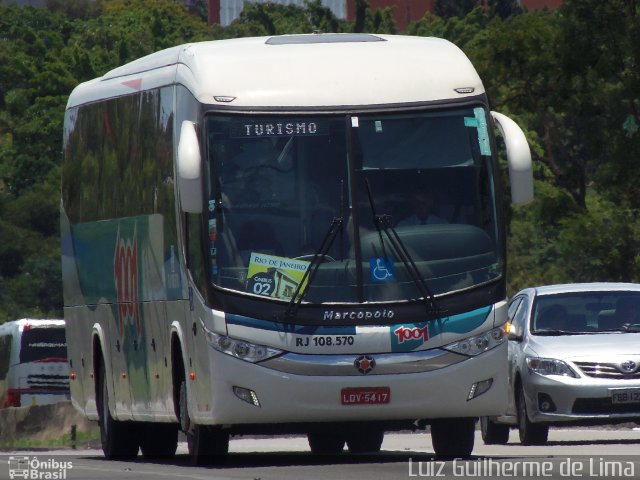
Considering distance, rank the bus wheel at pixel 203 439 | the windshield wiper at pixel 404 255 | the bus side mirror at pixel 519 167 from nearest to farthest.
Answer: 1. the windshield wiper at pixel 404 255
2. the bus side mirror at pixel 519 167
3. the bus wheel at pixel 203 439

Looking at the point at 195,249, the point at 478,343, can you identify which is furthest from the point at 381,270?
the point at 195,249

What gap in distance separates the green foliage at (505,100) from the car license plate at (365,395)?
20.0 m

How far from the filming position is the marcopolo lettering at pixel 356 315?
14109 mm

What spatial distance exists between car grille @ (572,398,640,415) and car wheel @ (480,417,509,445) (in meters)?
1.87

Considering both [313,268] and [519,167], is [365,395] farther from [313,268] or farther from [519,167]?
[519,167]

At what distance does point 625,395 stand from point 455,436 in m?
3.72

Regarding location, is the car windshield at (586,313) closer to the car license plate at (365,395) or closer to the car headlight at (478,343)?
the car headlight at (478,343)

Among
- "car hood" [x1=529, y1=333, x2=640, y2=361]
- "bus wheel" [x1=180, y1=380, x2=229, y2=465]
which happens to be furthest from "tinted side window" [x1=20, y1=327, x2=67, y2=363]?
"bus wheel" [x1=180, y1=380, x2=229, y2=465]

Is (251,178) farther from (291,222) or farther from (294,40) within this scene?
(294,40)

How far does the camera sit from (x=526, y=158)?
14547mm

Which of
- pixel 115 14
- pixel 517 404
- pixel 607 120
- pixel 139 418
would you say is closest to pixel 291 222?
pixel 139 418

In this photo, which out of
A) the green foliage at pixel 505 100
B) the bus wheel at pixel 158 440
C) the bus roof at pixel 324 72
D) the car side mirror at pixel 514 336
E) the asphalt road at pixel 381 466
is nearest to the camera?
the asphalt road at pixel 381 466

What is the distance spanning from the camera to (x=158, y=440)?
61.5ft

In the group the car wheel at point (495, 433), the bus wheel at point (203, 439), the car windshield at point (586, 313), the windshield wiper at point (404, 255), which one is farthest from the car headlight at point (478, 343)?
the car wheel at point (495, 433)
